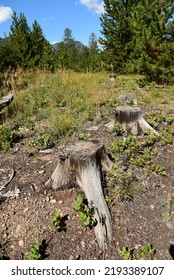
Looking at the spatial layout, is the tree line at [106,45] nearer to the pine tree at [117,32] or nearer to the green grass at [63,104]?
the pine tree at [117,32]

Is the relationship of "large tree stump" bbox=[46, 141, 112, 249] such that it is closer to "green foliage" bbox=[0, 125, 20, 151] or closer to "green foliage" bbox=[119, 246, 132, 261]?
"green foliage" bbox=[119, 246, 132, 261]

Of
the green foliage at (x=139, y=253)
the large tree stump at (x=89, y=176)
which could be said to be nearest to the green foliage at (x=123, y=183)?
the large tree stump at (x=89, y=176)

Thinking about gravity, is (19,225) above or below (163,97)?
below

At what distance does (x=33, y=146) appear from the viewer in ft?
12.3

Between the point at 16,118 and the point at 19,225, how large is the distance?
2940 mm

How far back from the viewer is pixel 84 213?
2410 mm

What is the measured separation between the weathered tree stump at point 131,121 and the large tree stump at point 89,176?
4.79 feet

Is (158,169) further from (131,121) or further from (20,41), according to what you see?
(20,41)

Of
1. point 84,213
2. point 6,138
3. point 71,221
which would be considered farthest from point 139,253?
point 6,138

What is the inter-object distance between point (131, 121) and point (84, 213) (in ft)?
7.45

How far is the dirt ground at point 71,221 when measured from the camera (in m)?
2.24

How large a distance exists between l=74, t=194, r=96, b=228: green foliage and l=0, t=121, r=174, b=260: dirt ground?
0.08 metres
